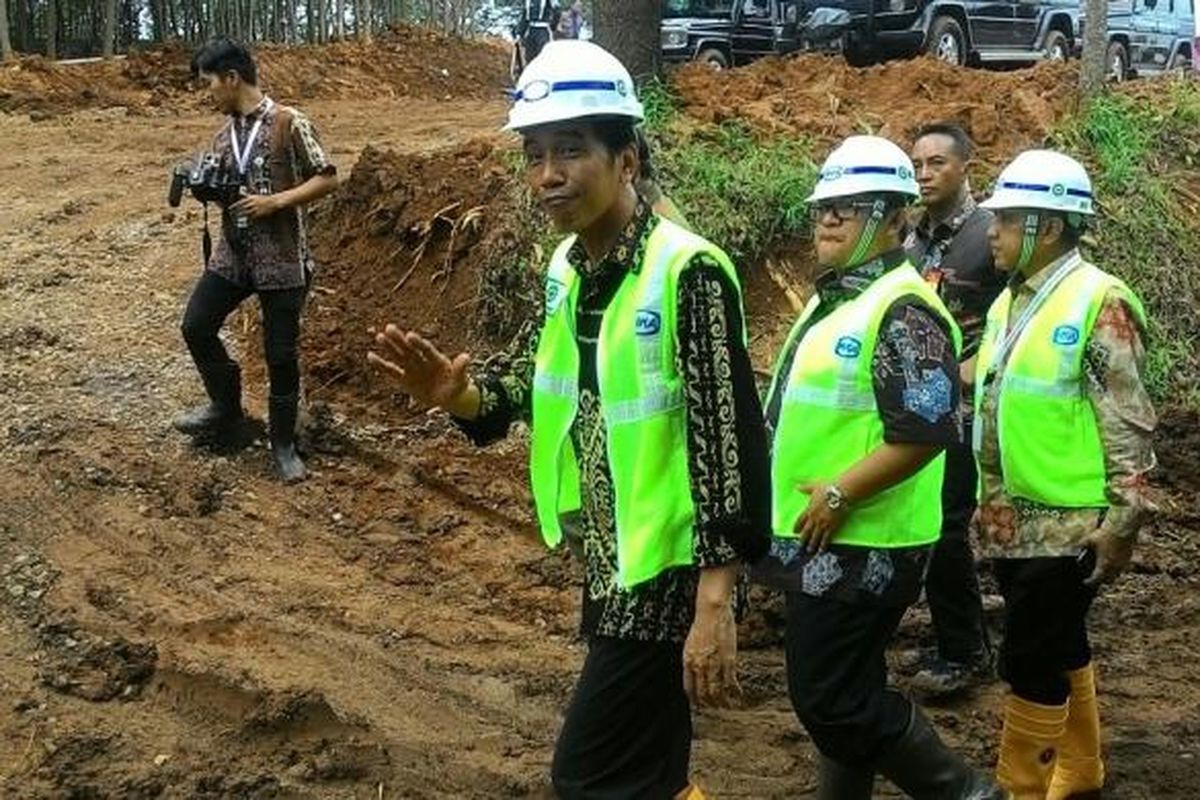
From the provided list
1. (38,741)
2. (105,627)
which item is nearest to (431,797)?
(38,741)

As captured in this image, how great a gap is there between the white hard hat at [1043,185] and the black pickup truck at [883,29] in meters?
11.2

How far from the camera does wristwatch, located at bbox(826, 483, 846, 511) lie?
365 centimetres

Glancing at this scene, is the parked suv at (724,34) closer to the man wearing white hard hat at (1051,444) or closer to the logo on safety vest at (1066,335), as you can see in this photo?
the man wearing white hard hat at (1051,444)

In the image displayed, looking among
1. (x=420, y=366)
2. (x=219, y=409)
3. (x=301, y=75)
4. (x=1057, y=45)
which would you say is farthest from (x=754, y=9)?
(x=420, y=366)

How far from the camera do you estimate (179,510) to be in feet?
21.8

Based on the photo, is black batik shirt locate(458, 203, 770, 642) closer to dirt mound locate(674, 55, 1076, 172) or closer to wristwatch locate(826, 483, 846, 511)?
wristwatch locate(826, 483, 846, 511)

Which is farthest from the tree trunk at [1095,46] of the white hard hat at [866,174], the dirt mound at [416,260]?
the white hard hat at [866,174]

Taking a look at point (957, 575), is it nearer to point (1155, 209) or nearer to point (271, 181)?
point (271, 181)

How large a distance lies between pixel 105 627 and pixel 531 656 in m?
1.47

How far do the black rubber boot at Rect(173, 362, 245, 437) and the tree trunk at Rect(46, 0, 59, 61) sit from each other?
1509cm

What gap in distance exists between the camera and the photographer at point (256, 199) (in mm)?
6676

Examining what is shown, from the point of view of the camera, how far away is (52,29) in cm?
2122

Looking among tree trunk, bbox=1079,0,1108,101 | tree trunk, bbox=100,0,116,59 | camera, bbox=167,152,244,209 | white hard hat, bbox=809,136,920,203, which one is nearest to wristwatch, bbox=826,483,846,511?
white hard hat, bbox=809,136,920,203

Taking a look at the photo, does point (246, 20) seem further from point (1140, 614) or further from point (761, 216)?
point (1140, 614)
